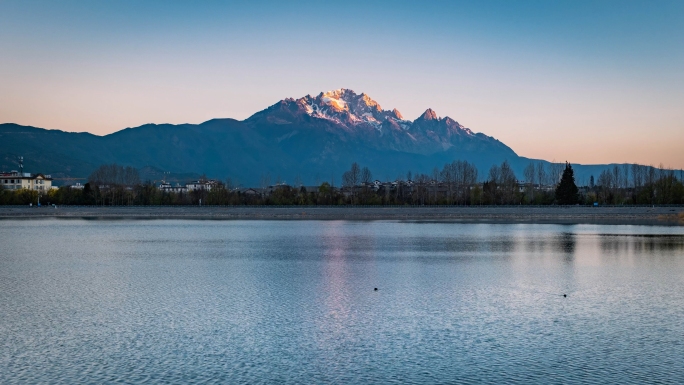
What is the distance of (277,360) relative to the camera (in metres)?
13.3

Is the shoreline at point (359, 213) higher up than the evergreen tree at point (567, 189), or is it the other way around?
the evergreen tree at point (567, 189)

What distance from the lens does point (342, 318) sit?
17.2 m

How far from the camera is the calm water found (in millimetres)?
12570

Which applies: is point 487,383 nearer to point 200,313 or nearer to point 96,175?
point 200,313

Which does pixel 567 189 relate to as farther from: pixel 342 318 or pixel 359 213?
pixel 342 318

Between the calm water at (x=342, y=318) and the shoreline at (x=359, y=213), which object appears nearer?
the calm water at (x=342, y=318)

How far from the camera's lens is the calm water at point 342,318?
41.2ft

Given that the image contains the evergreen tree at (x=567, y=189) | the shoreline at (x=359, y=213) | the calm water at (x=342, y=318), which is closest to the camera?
the calm water at (x=342, y=318)

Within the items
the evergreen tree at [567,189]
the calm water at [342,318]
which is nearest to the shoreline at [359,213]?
the evergreen tree at [567,189]

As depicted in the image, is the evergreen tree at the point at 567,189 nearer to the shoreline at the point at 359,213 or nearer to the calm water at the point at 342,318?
the shoreline at the point at 359,213

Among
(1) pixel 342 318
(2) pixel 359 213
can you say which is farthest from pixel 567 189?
(1) pixel 342 318

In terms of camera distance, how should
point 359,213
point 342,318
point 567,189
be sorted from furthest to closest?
point 567,189 → point 359,213 → point 342,318

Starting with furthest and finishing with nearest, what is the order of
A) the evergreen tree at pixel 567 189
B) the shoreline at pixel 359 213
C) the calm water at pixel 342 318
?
the evergreen tree at pixel 567 189 → the shoreline at pixel 359 213 → the calm water at pixel 342 318

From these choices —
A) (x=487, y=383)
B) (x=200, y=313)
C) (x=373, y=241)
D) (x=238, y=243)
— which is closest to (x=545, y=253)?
(x=373, y=241)
